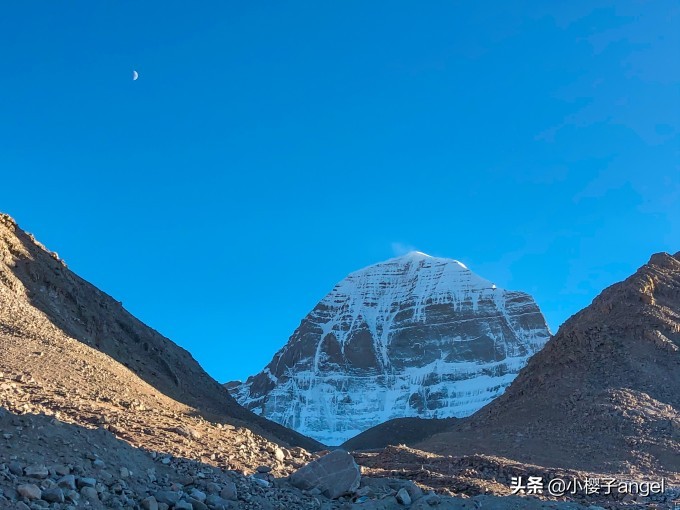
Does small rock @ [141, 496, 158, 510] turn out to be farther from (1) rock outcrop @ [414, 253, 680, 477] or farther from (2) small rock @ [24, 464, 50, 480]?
(1) rock outcrop @ [414, 253, 680, 477]

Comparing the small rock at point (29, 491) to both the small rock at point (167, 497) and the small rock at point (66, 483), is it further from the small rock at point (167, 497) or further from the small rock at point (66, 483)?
the small rock at point (167, 497)

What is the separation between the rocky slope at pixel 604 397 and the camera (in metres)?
30.1

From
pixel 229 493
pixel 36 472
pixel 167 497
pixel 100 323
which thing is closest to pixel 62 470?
pixel 36 472

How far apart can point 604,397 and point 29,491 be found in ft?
105

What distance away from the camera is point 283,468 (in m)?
15.3

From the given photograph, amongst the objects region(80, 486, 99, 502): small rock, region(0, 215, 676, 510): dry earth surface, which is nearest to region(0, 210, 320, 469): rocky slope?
region(0, 215, 676, 510): dry earth surface

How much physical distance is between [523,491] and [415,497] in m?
6.91

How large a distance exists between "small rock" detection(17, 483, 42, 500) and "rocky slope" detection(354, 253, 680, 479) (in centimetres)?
2340

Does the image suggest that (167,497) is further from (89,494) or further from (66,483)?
(66,483)

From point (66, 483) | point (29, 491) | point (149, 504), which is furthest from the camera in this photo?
point (149, 504)

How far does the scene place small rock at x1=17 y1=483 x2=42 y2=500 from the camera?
29.8 feet

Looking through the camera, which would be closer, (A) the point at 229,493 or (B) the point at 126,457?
(A) the point at 229,493

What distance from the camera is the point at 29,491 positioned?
9125 mm

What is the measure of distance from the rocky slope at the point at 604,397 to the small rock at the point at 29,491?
23403 mm
